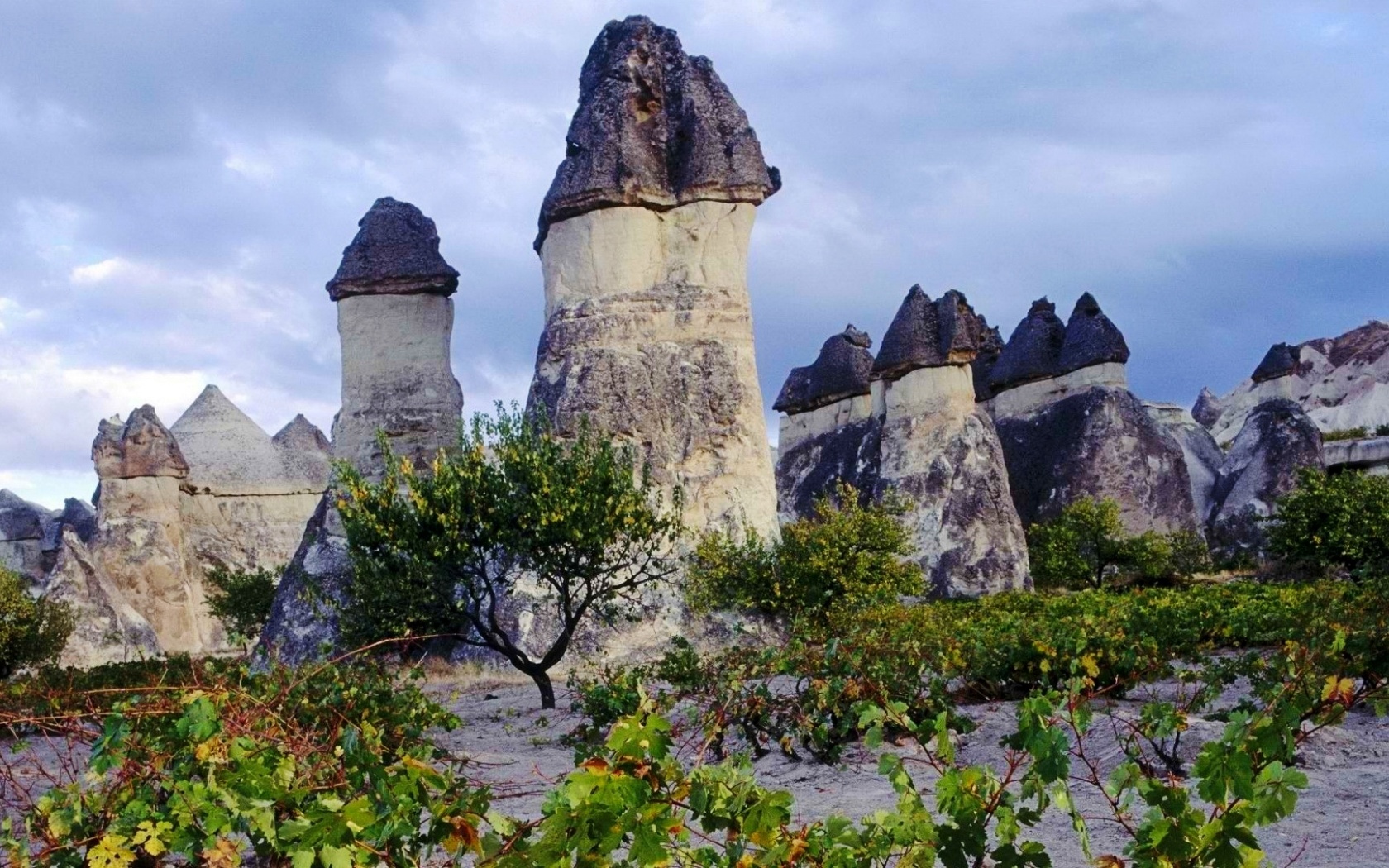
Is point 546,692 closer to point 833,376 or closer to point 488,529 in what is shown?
point 488,529

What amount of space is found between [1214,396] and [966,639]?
45.0m

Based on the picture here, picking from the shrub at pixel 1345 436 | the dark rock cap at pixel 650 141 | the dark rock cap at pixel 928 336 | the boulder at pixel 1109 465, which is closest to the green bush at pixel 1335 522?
the boulder at pixel 1109 465

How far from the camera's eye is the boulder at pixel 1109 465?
27.5 m

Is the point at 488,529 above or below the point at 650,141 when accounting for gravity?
below

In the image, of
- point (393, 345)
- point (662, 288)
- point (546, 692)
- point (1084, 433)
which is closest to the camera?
point (546, 692)

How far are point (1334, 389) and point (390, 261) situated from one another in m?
40.0

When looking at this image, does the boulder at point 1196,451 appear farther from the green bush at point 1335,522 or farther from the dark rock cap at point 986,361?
the green bush at point 1335,522

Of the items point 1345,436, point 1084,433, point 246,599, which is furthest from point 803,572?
point 1345,436

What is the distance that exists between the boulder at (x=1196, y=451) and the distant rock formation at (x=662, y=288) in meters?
16.5

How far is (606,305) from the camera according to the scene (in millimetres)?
17312

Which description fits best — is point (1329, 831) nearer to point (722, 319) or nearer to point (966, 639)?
point (966, 639)

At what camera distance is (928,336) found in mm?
25672

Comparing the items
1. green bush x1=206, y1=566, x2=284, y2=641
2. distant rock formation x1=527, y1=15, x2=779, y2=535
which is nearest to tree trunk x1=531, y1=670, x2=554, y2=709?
distant rock formation x1=527, y1=15, x2=779, y2=535

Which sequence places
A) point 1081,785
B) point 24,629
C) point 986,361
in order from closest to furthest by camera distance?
point 1081,785, point 24,629, point 986,361
